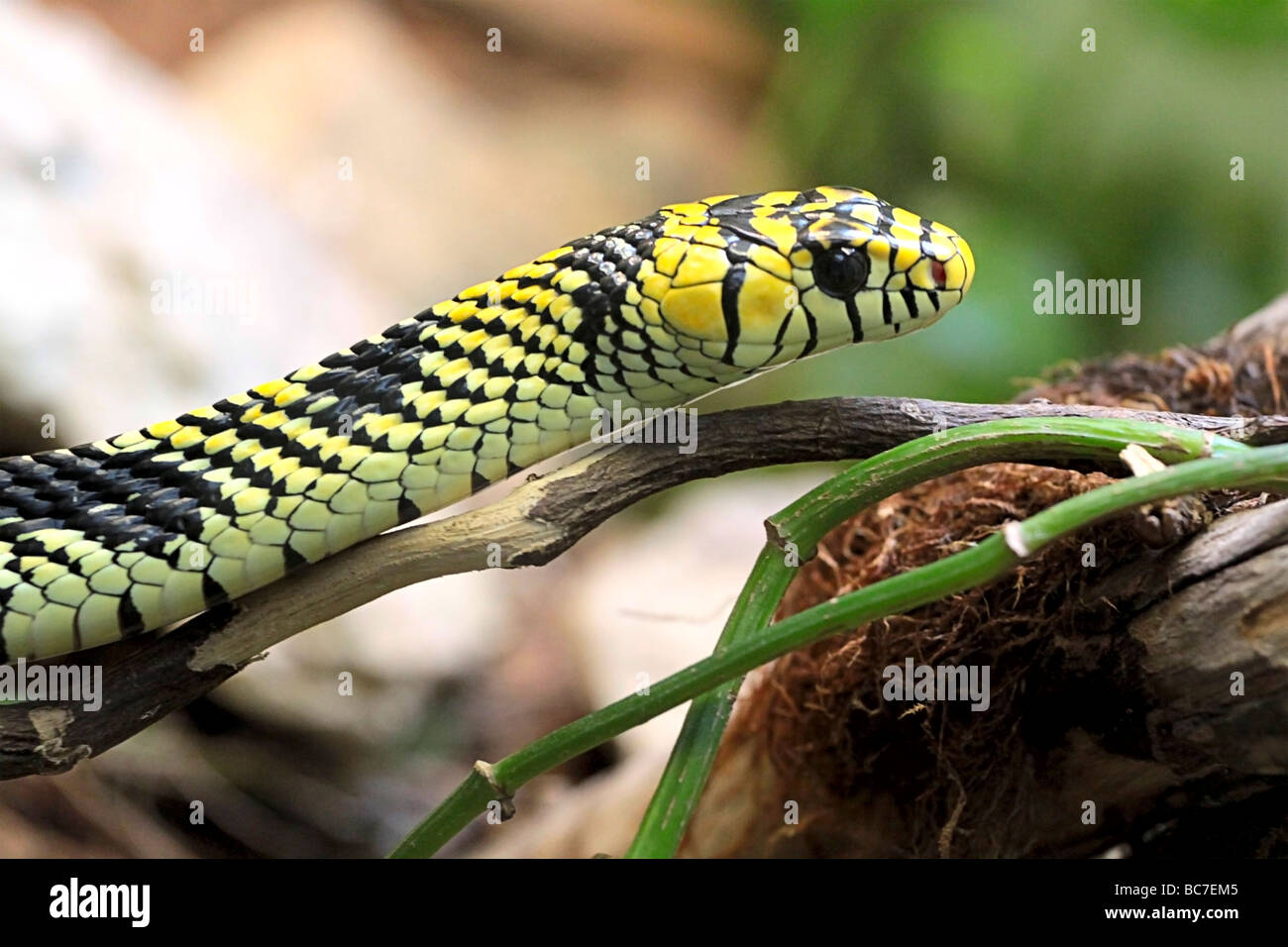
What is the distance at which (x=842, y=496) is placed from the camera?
2.01 meters

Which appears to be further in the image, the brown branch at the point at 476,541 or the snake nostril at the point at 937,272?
the snake nostril at the point at 937,272

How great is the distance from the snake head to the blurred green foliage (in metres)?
2.51

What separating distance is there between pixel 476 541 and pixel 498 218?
16.0 feet

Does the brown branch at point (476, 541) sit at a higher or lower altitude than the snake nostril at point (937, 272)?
lower

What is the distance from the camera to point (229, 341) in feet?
14.0

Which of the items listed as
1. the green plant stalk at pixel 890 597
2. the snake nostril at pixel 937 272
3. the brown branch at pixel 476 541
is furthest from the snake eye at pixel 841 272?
the green plant stalk at pixel 890 597

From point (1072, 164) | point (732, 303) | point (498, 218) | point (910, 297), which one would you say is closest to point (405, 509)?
point (732, 303)

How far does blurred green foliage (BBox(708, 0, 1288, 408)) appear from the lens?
486cm

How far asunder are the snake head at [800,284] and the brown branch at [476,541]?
0.18 m

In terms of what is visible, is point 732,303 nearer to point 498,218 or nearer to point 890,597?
point 890,597

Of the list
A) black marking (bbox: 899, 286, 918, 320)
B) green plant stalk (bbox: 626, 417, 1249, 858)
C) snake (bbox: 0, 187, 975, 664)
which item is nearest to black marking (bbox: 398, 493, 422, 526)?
snake (bbox: 0, 187, 975, 664)

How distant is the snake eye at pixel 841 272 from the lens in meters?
2.29

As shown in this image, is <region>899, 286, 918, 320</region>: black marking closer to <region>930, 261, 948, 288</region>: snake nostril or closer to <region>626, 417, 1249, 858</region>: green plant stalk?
<region>930, 261, 948, 288</region>: snake nostril

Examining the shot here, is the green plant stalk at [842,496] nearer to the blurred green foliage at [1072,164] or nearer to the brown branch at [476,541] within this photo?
the brown branch at [476,541]
